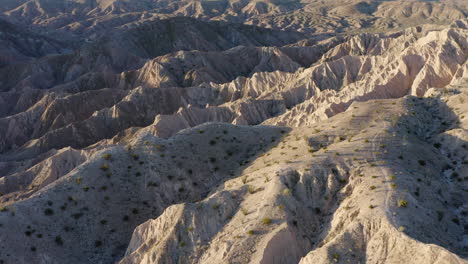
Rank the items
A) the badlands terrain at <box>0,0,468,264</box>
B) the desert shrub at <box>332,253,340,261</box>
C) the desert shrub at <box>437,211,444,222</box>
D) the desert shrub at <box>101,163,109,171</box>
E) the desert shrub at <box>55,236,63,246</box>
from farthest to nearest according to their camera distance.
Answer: the desert shrub at <box>101,163,109,171</box> < the desert shrub at <box>55,236,63,246</box> < the desert shrub at <box>437,211,444,222</box> < the badlands terrain at <box>0,0,468,264</box> < the desert shrub at <box>332,253,340,261</box>

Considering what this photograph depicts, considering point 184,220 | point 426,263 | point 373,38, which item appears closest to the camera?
point 426,263

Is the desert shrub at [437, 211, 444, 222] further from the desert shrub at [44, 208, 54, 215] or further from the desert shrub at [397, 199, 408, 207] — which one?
the desert shrub at [44, 208, 54, 215]

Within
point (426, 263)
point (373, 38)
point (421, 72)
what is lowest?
point (373, 38)

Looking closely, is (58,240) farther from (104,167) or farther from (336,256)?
(336,256)

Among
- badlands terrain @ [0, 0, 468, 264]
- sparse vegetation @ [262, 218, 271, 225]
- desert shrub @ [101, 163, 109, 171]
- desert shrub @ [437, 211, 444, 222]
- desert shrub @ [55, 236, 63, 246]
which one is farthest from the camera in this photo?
desert shrub @ [101, 163, 109, 171]

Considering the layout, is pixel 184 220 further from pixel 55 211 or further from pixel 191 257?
pixel 55 211

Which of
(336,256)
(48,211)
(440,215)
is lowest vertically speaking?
(440,215)

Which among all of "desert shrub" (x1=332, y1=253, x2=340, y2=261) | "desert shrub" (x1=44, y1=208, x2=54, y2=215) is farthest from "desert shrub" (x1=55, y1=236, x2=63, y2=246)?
"desert shrub" (x1=332, y1=253, x2=340, y2=261)

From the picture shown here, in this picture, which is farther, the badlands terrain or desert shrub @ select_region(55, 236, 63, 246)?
desert shrub @ select_region(55, 236, 63, 246)

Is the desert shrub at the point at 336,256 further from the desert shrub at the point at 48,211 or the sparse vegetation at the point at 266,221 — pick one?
the desert shrub at the point at 48,211

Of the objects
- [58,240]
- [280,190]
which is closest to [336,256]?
[280,190]

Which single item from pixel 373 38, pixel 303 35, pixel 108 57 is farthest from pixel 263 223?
pixel 303 35
